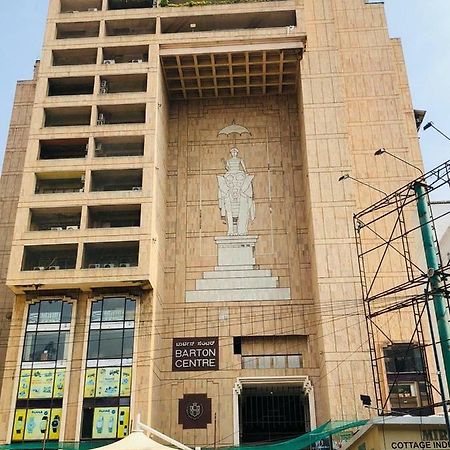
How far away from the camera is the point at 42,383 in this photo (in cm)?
2752

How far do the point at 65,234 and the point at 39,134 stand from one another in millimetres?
6357

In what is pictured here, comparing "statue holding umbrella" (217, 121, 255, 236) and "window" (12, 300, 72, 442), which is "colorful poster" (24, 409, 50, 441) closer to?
"window" (12, 300, 72, 442)

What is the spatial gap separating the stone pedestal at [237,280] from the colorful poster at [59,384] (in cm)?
763

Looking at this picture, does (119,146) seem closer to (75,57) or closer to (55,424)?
(75,57)

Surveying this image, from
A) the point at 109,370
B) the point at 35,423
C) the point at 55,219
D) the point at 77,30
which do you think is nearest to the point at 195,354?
the point at 109,370

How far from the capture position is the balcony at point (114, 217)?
3142cm

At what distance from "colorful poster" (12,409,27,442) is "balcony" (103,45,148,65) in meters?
19.7

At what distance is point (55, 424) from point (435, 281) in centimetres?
1811

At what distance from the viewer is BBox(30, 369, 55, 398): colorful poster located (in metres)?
27.3

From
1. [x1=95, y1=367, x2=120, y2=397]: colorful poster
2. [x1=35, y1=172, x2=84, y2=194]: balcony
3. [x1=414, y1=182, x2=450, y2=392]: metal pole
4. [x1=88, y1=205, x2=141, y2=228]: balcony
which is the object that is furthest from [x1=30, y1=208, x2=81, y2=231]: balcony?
[x1=414, y1=182, x2=450, y2=392]: metal pole

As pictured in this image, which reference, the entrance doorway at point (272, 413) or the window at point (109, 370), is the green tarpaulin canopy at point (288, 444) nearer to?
the window at point (109, 370)

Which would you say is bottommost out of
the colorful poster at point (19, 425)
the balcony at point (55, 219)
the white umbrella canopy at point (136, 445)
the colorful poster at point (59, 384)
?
the white umbrella canopy at point (136, 445)

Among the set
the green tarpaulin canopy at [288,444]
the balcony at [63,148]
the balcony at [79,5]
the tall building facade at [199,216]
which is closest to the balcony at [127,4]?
the tall building facade at [199,216]

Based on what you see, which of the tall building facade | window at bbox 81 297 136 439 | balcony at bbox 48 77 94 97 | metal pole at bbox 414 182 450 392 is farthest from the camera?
balcony at bbox 48 77 94 97
